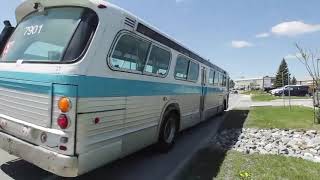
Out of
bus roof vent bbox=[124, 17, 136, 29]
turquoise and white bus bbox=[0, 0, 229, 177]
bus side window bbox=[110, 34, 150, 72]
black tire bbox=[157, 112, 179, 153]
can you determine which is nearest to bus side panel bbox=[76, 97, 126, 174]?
turquoise and white bus bbox=[0, 0, 229, 177]

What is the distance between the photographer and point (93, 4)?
5.33m

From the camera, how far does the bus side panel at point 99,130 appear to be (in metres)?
4.97

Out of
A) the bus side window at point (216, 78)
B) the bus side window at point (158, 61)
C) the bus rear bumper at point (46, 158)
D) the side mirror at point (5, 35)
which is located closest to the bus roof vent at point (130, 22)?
the bus side window at point (158, 61)

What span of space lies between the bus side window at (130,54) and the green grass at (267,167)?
2.58 meters

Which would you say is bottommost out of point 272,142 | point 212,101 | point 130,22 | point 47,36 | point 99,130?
point 272,142

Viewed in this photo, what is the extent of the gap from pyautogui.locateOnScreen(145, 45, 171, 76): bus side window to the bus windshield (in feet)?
6.85

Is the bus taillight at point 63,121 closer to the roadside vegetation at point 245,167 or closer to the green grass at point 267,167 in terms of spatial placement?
the roadside vegetation at point 245,167

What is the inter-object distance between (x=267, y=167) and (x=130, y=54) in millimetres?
3574

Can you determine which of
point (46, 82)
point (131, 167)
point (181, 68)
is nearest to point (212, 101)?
point (181, 68)

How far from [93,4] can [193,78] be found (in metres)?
6.42

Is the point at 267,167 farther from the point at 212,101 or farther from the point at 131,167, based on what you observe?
the point at 212,101

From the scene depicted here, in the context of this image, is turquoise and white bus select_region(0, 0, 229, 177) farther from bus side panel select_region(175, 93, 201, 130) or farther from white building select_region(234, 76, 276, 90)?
white building select_region(234, 76, 276, 90)

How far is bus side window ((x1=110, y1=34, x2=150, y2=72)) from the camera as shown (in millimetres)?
5820

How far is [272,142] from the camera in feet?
34.3
